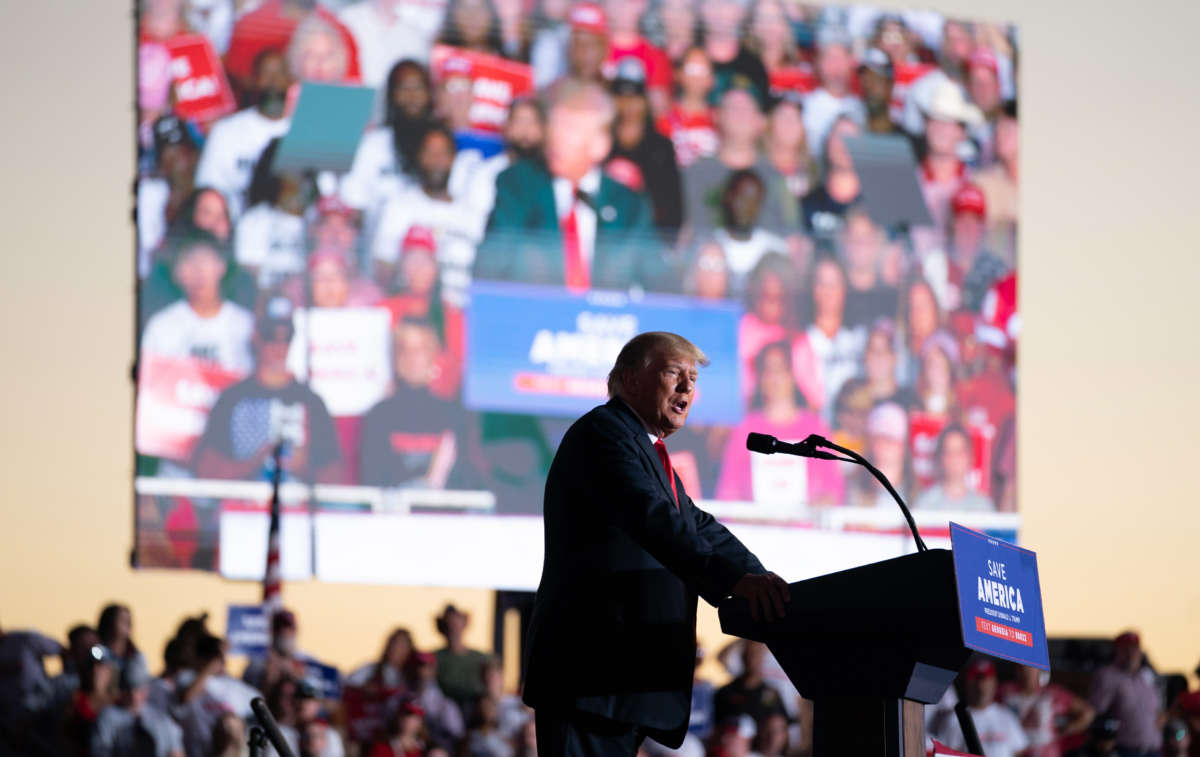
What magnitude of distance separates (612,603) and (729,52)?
284 inches

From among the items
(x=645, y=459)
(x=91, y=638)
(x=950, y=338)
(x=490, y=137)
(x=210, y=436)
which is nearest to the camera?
(x=645, y=459)

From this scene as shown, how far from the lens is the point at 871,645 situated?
245 cm

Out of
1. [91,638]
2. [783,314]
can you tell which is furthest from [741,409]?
[91,638]

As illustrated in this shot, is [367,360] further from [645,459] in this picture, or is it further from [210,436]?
[645,459]

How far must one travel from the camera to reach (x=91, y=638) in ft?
20.7

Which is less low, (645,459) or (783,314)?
(783,314)

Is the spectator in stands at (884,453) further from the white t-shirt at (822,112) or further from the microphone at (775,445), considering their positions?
the microphone at (775,445)

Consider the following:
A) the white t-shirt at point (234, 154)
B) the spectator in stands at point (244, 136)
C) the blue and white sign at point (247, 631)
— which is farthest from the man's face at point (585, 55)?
the blue and white sign at point (247, 631)

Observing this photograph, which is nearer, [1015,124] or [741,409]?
[741,409]

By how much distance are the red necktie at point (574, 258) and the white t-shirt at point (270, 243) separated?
1.41 metres

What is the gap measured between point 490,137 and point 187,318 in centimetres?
189

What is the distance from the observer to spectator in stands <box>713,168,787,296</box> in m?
9.33

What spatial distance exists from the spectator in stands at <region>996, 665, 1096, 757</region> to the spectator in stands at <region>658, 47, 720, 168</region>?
3.39m

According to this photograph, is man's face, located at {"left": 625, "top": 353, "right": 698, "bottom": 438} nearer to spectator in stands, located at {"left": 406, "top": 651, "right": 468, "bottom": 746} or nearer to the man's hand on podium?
the man's hand on podium
